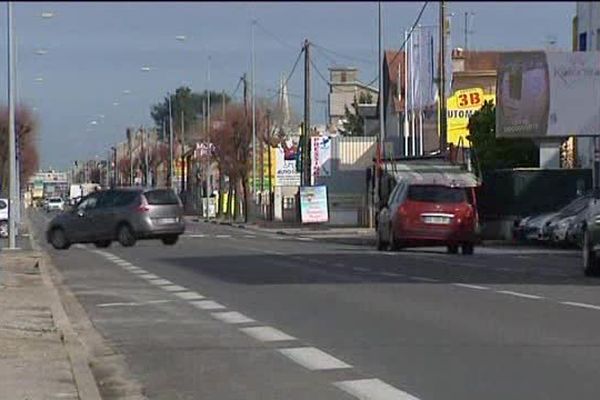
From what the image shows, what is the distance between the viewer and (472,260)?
31250 mm

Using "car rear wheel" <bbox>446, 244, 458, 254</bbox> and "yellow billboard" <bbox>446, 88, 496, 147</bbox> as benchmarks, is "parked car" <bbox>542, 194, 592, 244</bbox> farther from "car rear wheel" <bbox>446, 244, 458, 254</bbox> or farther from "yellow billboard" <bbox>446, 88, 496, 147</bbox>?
"yellow billboard" <bbox>446, 88, 496, 147</bbox>

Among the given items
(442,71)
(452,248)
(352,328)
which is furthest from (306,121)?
(352,328)

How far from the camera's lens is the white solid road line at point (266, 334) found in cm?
1529

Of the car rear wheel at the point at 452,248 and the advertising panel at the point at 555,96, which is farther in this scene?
the advertising panel at the point at 555,96

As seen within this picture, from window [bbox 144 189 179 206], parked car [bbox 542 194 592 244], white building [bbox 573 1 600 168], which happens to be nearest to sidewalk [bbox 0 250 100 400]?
window [bbox 144 189 179 206]

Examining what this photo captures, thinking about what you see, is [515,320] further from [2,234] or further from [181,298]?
[2,234]

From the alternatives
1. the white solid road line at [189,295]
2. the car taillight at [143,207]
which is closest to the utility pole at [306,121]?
the car taillight at [143,207]

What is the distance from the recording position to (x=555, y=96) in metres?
50.8

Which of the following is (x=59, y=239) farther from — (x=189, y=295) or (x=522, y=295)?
(x=522, y=295)

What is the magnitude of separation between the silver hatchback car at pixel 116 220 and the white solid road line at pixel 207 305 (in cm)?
2112

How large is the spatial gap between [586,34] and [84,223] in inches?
1016

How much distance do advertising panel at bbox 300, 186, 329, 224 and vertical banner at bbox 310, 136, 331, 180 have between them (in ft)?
34.5

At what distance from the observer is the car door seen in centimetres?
4131

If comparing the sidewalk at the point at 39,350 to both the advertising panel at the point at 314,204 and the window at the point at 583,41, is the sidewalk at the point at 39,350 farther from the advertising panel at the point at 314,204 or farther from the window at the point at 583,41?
the advertising panel at the point at 314,204
